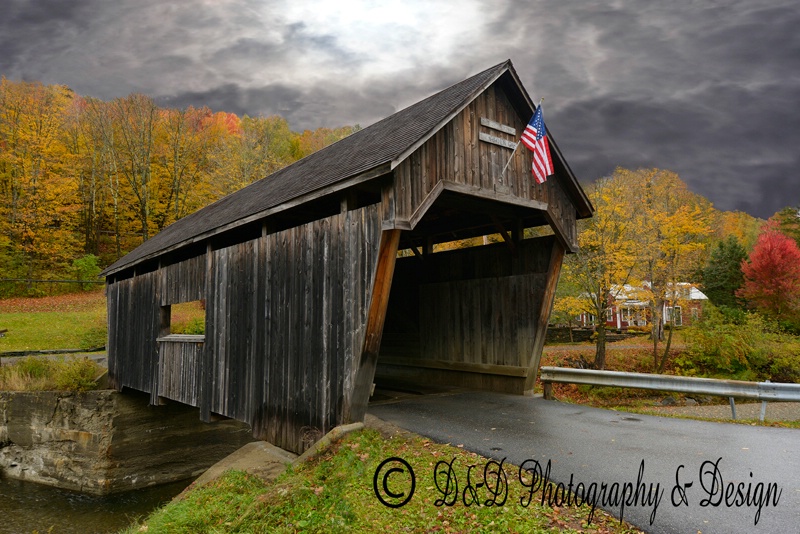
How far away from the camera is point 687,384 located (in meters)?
8.59

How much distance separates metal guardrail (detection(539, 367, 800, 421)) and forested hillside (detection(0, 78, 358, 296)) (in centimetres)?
2572

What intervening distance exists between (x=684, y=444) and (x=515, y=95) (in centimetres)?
587

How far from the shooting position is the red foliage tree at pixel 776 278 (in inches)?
1025

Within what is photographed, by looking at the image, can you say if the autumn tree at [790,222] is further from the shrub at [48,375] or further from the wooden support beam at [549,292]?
the shrub at [48,375]

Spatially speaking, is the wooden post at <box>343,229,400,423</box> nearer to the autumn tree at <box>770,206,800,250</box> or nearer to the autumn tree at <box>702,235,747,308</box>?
the autumn tree at <box>702,235,747,308</box>

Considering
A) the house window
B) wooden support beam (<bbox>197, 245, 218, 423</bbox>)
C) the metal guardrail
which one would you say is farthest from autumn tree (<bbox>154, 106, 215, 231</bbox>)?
the metal guardrail

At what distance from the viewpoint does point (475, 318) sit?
10.9 metres

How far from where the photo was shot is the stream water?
11125 mm

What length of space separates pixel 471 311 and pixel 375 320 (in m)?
4.54

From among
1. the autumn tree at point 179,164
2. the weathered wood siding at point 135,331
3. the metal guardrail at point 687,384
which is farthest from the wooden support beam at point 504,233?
the autumn tree at point 179,164

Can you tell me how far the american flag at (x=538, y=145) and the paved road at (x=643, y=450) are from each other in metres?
3.93

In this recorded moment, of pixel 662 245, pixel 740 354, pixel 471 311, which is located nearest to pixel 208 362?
pixel 471 311

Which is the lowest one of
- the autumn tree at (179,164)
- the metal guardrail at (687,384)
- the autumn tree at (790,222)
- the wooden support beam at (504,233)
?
the metal guardrail at (687,384)

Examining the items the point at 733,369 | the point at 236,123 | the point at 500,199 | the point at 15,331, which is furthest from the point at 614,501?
the point at 236,123
